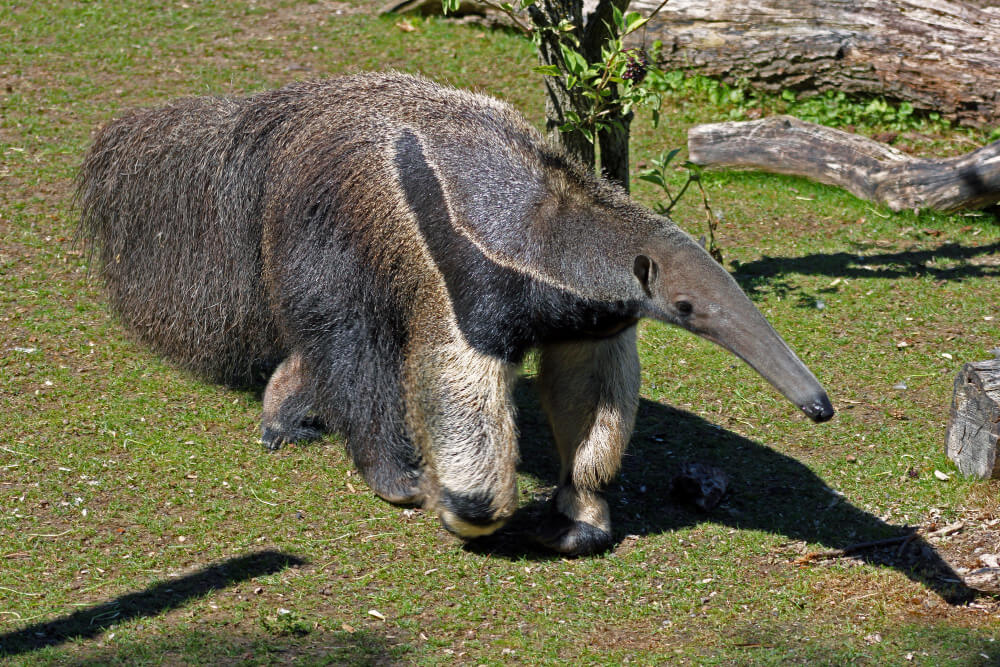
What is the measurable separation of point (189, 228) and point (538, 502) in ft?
8.42

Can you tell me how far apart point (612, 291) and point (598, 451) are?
102 centimetres

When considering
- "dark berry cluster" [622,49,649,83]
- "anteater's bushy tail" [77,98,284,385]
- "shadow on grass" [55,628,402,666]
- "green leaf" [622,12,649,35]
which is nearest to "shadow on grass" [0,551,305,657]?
"shadow on grass" [55,628,402,666]

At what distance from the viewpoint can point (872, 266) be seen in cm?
848

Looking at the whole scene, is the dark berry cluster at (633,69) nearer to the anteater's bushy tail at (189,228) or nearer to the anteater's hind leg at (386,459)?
the anteater's bushy tail at (189,228)

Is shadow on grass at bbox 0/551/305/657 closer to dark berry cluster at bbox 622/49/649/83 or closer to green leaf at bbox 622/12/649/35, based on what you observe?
dark berry cluster at bbox 622/49/649/83

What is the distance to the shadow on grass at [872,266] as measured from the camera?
8312 millimetres

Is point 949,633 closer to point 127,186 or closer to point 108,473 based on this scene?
point 108,473

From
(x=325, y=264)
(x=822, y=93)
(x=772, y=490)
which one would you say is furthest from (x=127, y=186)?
(x=822, y=93)

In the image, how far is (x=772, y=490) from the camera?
604cm

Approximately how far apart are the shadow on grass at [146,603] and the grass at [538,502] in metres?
0.01

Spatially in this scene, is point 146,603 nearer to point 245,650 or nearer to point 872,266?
point 245,650

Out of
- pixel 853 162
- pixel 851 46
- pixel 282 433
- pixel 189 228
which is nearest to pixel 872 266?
pixel 853 162

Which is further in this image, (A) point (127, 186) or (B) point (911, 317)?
(B) point (911, 317)

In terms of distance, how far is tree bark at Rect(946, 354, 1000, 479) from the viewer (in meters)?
5.66
